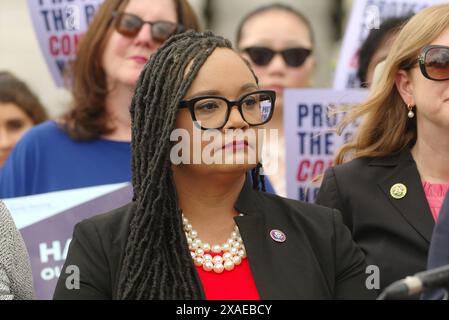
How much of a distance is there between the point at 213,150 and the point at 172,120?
15 centimetres

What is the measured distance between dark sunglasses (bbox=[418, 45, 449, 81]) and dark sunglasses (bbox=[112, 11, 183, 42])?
1563 millimetres

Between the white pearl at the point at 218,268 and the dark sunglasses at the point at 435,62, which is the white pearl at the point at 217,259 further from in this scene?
the dark sunglasses at the point at 435,62

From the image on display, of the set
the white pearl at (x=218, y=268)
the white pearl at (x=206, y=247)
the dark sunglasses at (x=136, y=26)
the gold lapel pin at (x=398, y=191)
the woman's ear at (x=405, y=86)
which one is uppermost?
the dark sunglasses at (x=136, y=26)

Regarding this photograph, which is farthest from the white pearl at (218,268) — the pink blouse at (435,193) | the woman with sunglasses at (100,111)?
the woman with sunglasses at (100,111)

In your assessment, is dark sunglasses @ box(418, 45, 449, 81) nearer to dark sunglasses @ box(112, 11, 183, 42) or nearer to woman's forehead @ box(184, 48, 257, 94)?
woman's forehead @ box(184, 48, 257, 94)

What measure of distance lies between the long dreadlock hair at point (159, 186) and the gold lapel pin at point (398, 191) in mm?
1003

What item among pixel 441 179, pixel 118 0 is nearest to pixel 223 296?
pixel 441 179

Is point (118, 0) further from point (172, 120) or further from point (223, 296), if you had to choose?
point (223, 296)

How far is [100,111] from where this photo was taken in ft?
15.9

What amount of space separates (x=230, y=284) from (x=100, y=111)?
2142 millimetres

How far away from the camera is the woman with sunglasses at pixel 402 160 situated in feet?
11.7

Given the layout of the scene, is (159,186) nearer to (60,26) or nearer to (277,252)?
(277,252)

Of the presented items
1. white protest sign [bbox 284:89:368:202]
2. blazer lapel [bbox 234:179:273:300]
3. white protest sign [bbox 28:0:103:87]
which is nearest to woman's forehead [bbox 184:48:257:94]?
blazer lapel [bbox 234:179:273:300]

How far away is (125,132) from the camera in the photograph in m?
4.82
